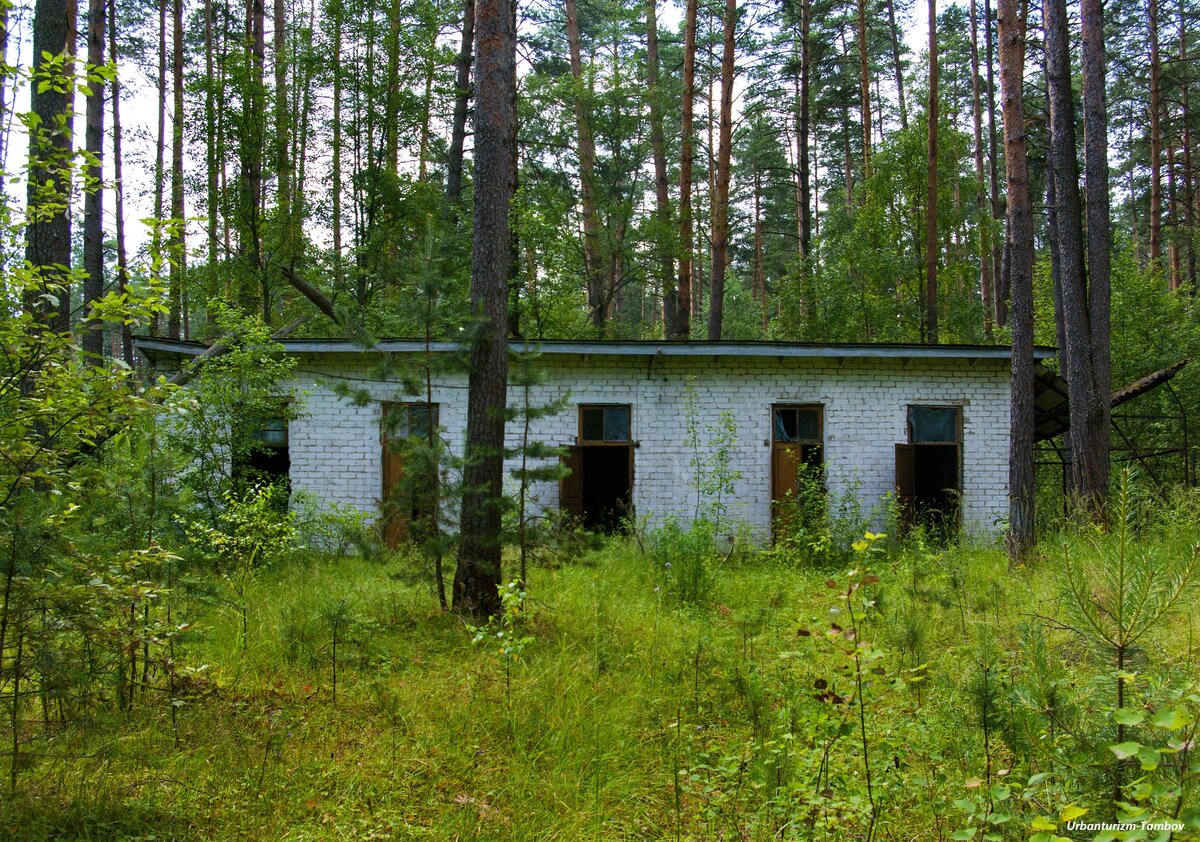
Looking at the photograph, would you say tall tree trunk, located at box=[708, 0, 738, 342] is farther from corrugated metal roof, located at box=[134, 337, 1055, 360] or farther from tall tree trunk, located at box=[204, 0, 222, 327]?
tall tree trunk, located at box=[204, 0, 222, 327]

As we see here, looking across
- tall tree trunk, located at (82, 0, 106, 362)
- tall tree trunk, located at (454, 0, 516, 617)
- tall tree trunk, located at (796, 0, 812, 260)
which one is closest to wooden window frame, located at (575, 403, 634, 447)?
tall tree trunk, located at (454, 0, 516, 617)

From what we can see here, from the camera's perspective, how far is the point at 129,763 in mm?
3602

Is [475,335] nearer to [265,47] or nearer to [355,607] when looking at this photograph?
[355,607]

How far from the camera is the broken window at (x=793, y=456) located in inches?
422

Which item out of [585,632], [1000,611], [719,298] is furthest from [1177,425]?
[585,632]

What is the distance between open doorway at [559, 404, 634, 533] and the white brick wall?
0.15 metres

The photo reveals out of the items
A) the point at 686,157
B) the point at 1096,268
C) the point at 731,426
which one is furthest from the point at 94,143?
the point at 1096,268

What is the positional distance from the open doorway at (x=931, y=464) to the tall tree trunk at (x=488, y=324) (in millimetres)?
7264

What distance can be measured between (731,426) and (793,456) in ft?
3.96

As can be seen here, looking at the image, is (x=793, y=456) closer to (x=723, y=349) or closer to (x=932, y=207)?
(x=723, y=349)

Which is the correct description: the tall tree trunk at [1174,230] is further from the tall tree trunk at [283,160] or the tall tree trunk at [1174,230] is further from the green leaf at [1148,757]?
the green leaf at [1148,757]

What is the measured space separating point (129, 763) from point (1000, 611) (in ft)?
20.7

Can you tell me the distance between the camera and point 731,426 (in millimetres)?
10508

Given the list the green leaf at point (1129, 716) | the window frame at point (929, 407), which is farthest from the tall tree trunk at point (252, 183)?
the green leaf at point (1129, 716)
